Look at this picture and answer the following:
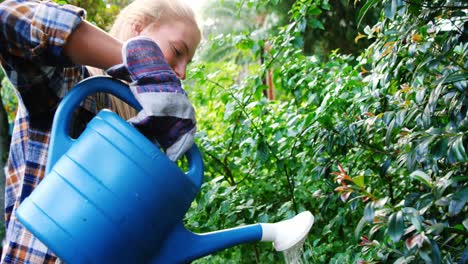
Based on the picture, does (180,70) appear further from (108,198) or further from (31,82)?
(108,198)

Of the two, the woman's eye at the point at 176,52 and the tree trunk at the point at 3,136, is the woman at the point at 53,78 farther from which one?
the tree trunk at the point at 3,136

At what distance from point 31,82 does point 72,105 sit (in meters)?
0.11

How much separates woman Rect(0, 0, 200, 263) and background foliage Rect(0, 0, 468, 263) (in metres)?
0.40

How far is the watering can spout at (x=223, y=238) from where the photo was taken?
1104 millimetres

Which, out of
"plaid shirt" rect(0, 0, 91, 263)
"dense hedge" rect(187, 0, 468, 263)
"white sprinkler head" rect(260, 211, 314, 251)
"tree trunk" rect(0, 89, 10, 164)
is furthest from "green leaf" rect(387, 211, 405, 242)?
"tree trunk" rect(0, 89, 10, 164)

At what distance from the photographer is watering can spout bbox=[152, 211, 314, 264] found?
1.10 metres

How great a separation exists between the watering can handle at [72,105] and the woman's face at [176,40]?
0.21 m

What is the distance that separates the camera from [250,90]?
221 centimetres

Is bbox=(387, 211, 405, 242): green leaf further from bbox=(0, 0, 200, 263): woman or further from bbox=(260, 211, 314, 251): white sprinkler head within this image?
bbox=(0, 0, 200, 263): woman

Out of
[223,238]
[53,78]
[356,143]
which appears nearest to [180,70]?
[53,78]

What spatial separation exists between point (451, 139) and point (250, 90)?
40.4 inches

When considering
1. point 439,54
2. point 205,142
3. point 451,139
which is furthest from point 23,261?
point 205,142

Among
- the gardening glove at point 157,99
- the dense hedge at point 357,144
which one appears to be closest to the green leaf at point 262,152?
the dense hedge at point 357,144

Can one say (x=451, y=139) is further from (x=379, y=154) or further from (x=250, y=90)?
(x=250, y=90)
